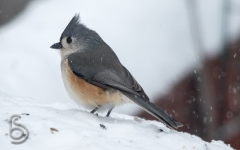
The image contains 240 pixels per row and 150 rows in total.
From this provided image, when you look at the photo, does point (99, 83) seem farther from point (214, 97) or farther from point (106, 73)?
point (214, 97)

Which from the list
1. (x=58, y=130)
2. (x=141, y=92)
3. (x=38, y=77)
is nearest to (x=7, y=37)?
(x=38, y=77)

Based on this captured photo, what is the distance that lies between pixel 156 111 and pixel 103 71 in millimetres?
763

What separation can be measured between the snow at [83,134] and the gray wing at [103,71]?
459 millimetres

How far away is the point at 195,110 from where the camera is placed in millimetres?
8430

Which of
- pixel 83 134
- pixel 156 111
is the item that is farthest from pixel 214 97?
pixel 83 134

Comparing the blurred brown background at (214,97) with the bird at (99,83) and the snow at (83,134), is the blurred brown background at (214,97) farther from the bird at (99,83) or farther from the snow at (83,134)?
the snow at (83,134)

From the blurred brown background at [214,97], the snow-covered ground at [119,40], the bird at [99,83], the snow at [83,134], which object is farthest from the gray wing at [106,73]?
the blurred brown background at [214,97]

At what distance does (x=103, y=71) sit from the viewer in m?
5.95

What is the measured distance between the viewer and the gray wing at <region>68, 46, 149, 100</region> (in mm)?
5805

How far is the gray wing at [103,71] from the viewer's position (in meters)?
5.80

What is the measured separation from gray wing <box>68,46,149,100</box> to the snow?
46cm

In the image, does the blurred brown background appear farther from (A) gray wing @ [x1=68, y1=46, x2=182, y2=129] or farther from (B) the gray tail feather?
(B) the gray tail feather

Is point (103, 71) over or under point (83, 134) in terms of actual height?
over

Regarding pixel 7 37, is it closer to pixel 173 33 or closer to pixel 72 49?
pixel 173 33
